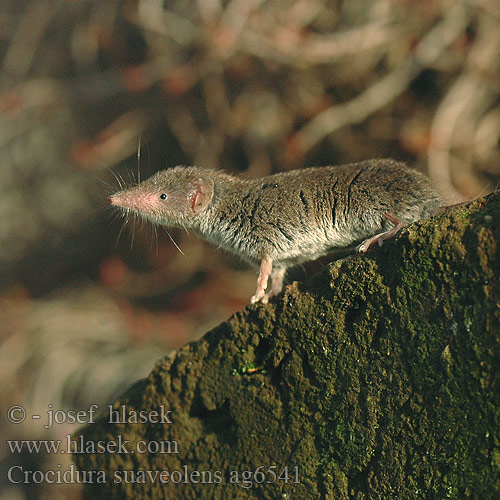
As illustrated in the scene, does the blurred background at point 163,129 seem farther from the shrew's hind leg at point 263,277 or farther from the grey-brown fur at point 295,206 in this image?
the shrew's hind leg at point 263,277

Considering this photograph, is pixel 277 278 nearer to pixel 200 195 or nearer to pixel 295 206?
pixel 295 206

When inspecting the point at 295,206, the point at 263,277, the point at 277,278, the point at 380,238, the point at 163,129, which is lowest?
the point at 380,238

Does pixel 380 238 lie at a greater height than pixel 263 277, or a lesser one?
lesser

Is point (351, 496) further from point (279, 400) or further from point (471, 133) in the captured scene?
point (471, 133)

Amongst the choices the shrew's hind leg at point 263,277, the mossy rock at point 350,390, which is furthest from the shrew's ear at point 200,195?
the mossy rock at point 350,390

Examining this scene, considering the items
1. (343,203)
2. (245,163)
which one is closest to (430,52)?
(245,163)

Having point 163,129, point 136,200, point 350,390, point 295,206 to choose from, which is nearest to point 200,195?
point 136,200

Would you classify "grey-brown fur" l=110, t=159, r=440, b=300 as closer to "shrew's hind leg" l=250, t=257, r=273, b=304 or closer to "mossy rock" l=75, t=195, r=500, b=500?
"shrew's hind leg" l=250, t=257, r=273, b=304
